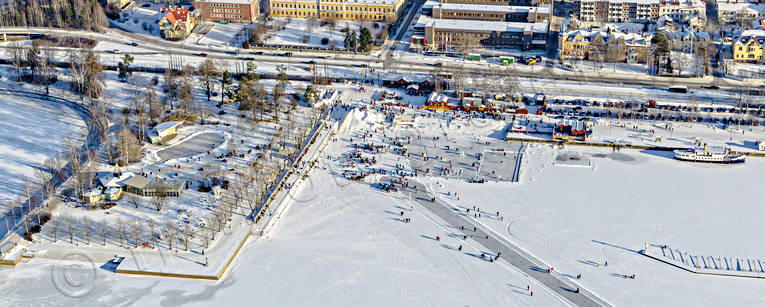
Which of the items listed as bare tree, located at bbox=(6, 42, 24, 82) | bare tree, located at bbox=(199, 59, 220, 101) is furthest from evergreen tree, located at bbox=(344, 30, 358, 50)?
bare tree, located at bbox=(6, 42, 24, 82)

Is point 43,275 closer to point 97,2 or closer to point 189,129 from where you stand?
point 189,129

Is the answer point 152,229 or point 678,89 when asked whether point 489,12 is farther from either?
point 152,229

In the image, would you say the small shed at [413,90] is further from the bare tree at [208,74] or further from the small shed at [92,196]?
the small shed at [92,196]

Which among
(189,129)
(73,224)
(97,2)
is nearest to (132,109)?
Answer: (189,129)

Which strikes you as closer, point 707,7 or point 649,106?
point 649,106

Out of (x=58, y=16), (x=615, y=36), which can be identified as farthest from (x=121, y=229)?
(x=615, y=36)

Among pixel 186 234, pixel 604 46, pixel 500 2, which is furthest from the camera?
pixel 500 2

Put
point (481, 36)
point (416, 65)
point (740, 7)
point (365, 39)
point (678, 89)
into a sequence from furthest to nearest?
point (740, 7), point (481, 36), point (365, 39), point (416, 65), point (678, 89)
